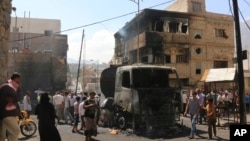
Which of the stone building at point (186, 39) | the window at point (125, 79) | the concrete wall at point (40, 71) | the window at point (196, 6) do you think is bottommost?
the window at point (125, 79)

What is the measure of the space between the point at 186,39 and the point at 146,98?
24067 millimetres

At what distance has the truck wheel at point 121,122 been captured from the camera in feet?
50.4

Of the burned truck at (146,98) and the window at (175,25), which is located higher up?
the window at (175,25)

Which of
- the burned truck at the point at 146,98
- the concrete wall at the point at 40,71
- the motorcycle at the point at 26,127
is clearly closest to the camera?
the motorcycle at the point at 26,127

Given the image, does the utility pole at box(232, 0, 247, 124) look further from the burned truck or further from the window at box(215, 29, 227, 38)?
the window at box(215, 29, 227, 38)

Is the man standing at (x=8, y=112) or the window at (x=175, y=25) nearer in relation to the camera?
the man standing at (x=8, y=112)

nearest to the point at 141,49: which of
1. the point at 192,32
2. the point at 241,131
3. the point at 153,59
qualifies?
the point at 153,59

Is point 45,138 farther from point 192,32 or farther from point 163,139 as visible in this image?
point 192,32

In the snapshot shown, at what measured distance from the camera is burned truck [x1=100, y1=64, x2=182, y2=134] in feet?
46.1

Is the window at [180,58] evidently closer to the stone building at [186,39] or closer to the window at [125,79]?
the stone building at [186,39]

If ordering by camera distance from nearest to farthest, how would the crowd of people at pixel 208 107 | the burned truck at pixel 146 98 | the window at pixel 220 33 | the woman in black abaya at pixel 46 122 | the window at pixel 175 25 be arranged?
the woman in black abaya at pixel 46 122, the crowd of people at pixel 208 107, the burned truck at pixel 146 98, the window at pixel 175 25, the window at pixel 220 33

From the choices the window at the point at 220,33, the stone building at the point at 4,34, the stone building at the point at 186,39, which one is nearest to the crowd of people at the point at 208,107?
the stone building at the point at 4,34

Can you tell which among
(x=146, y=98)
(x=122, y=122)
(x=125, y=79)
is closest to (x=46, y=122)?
(x=146, y=98)

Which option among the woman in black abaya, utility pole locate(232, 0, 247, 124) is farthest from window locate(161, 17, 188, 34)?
the woman in black abaya
